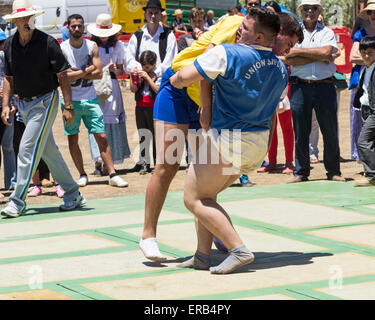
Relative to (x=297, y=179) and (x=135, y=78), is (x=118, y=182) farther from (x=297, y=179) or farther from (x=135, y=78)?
(x=297, y=179)

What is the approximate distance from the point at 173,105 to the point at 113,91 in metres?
5.84

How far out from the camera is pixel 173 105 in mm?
6105

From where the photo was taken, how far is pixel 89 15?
90.9 feet

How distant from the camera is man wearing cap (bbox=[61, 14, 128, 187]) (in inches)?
418

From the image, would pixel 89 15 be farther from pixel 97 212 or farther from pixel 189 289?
pixel 189 289

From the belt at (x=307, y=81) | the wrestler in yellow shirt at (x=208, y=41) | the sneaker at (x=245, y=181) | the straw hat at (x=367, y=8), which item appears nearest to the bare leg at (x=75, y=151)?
the sneaker at (x=245, y=181)

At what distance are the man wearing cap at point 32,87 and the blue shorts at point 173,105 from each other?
2571 mm

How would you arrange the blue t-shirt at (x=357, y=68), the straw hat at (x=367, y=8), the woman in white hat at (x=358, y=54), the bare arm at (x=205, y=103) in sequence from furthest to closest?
the blue t-shirt at (x=357, y=68) < the woman in white hat at (x=358, y=54) < the straw hat at (x=367, y=8) < the bare arm at (x=205, y=103)

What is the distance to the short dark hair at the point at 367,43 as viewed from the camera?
1034 centimetres

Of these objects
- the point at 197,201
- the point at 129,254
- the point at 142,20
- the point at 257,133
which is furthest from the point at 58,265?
the point at 142,20

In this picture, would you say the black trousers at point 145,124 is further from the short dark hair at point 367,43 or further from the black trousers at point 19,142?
the short dark hair at point 367,43

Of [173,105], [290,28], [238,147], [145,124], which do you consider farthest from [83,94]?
[238,147]

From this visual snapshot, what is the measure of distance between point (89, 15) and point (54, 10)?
1.26 m

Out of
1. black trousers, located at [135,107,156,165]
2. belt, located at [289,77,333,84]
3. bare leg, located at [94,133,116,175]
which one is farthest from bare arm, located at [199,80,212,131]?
black trousers, located at [135,107,156,165]
